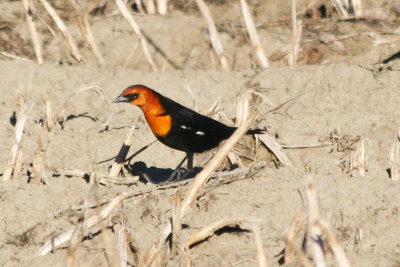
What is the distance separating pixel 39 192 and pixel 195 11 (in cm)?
457

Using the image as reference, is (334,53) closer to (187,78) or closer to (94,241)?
(187,78)

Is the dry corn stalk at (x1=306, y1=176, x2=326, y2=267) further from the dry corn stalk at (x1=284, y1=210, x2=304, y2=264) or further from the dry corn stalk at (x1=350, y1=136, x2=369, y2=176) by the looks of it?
the dry corn stalk at (x1=350, y1=136, x2=369, y2=176)

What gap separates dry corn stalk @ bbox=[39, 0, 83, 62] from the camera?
24.6 ft

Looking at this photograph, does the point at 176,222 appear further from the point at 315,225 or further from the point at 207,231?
the point at 315,225

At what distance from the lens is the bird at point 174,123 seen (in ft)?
19.8

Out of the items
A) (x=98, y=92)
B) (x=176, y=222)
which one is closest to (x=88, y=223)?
(x=176, y=222)

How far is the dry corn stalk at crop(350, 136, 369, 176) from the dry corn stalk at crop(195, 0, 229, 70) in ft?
7.79

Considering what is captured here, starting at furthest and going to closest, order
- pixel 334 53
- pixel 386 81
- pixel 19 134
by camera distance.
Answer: pixel 334 53 < pixel 386 81 < pixel 19 134

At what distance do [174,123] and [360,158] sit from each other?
1.37 m

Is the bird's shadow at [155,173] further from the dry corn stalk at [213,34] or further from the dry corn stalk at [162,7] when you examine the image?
the dry corn stalk at [162,7]

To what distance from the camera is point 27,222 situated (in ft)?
16.7

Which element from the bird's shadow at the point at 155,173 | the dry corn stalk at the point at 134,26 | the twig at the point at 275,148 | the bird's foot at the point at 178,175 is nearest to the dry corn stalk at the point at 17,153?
the bird's shadow at the point at 155,173

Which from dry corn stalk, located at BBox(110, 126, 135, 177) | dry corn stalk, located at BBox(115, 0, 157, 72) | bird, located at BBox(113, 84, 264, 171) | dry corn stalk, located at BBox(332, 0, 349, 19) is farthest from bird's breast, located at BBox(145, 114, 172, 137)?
dry corn stalk, located at BBox(332, 0, 349, 19)

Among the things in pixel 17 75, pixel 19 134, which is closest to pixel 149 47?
pixel 17 75
